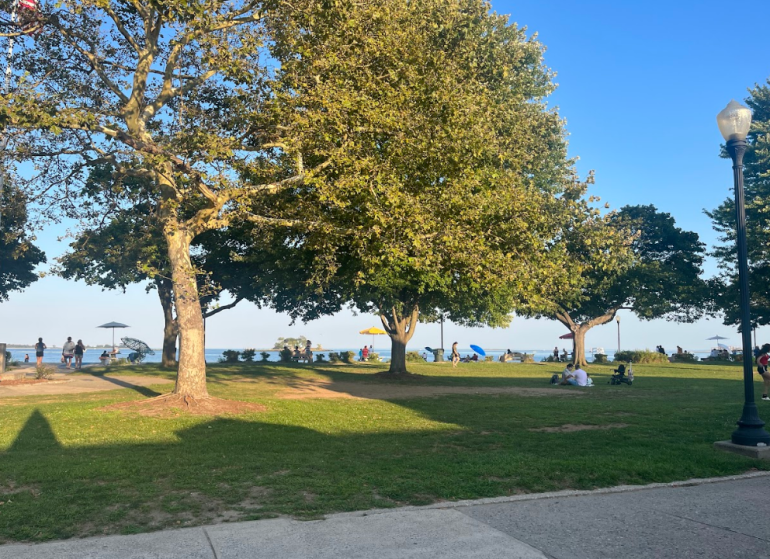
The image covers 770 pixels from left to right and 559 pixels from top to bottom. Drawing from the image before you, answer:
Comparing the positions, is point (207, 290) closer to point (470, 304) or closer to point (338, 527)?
point (338, 527)

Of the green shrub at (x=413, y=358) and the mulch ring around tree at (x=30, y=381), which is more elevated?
the green shrub at (x=413, y=358)

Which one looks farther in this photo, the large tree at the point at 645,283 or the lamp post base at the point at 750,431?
the large tree at the point at 645,283

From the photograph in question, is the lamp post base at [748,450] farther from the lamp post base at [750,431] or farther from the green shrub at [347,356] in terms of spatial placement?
the green shrub at [347,356]

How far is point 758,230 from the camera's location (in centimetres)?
3659

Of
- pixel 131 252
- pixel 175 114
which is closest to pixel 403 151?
pixel 175 114

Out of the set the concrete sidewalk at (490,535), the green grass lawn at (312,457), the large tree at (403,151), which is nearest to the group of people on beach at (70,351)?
the green grass lawn at (312,457)

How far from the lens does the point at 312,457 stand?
9031 mm

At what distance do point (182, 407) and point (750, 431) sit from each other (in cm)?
1188

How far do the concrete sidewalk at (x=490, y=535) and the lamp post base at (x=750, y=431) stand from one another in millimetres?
2915

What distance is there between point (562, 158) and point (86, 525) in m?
25.1

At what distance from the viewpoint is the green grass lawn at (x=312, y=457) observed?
20.5 ft

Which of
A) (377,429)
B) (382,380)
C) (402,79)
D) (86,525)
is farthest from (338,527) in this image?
(382,380)

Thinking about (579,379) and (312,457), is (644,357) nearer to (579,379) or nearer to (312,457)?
(579,379)

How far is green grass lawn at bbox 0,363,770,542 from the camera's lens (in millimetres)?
6246
